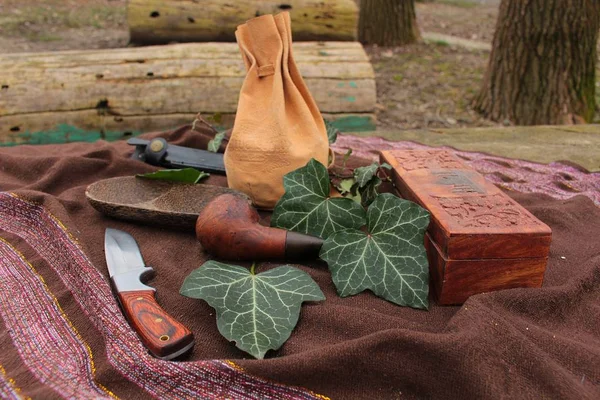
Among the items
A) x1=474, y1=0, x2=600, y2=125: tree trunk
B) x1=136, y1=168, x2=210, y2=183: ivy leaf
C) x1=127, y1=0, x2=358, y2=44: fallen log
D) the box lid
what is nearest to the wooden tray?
x1=136, y1=168, x2=210, y2=183: ivy leaf

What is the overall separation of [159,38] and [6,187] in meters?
2.57

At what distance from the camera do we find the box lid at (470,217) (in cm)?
85

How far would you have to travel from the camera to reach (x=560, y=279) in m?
0.99

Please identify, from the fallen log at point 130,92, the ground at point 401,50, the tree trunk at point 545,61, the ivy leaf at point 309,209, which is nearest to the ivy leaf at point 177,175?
the ivy leaf at point 309,209

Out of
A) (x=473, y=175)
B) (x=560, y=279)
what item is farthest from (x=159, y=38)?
(x=560, y=279)

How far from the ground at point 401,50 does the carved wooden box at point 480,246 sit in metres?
2.42

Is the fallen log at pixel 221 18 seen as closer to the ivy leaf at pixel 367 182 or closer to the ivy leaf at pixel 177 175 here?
the ivy leaf at pixel 177 175

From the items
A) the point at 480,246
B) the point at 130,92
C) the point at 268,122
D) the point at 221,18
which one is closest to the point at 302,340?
the point at 480,246

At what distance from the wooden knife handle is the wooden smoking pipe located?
174 millimetres

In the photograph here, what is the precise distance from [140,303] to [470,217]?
576mm

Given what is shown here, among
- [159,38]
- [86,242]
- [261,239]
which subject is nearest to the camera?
[261,239]

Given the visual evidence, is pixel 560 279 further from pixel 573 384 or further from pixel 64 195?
pixel 64 195

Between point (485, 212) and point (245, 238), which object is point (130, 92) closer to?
point (245, 238)

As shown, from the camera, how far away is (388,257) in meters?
0.91
